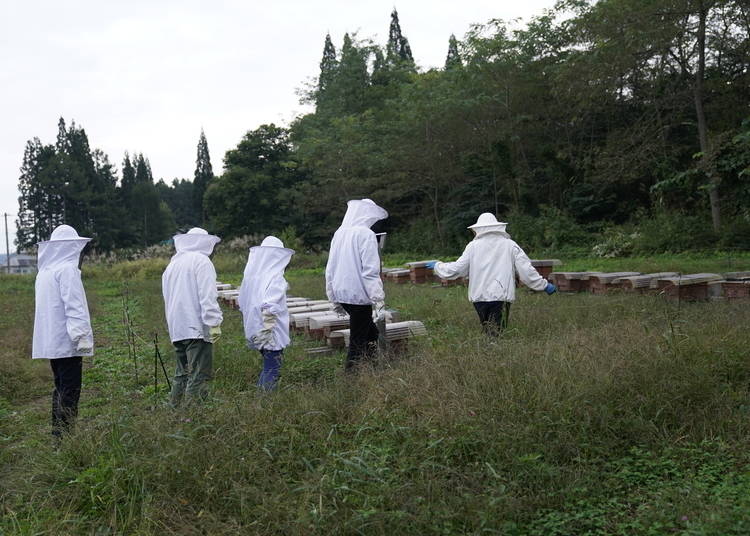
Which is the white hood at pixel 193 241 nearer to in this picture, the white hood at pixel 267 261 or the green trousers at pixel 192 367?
the white hood at pixel 267 261

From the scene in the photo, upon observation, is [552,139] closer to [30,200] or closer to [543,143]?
[543,143]

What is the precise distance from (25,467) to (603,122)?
2477cm

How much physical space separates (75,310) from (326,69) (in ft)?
139

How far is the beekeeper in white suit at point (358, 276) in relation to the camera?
6.21 metres

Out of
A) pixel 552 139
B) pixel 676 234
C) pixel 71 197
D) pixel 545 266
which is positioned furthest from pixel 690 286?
pixel 71 197

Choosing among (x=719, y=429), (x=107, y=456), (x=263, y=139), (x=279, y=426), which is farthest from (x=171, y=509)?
(x=263, y=139)

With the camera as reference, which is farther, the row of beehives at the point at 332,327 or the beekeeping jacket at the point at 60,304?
the row of beehives at the point at 332,327

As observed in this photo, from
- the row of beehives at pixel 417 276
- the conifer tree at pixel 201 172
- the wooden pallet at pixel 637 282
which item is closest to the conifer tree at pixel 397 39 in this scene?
the conifer tree at pixel 201 172

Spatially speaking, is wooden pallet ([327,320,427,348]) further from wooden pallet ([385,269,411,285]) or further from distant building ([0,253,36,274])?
distant building ([0,253,36,274])

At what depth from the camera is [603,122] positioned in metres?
25.4

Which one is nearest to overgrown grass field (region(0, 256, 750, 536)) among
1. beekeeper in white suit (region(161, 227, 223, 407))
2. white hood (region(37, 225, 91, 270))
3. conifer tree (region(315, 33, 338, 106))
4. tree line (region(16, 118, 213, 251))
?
beekeeper in white suit (region(161, 227, 223, 407))

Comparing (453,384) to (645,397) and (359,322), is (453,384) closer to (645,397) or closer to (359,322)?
(645,397)

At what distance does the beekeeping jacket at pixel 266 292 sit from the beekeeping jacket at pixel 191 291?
0.45 metres

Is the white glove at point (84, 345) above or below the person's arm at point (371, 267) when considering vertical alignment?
below
